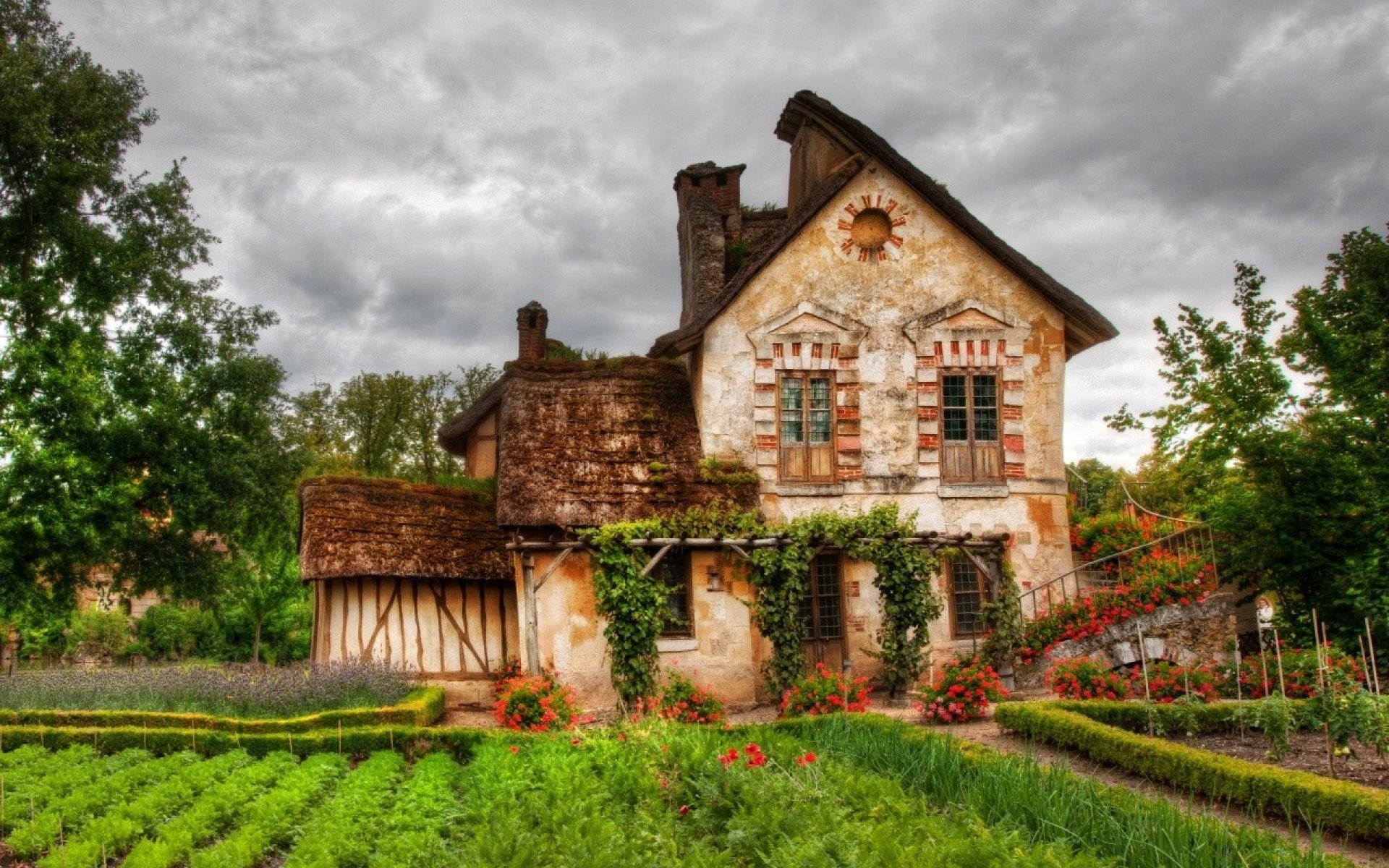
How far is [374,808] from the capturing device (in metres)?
8.59

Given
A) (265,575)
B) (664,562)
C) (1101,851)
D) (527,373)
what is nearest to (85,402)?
(527,373)

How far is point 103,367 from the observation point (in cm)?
2000

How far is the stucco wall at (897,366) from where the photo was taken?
1680cm

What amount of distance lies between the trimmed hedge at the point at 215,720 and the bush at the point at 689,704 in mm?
3199

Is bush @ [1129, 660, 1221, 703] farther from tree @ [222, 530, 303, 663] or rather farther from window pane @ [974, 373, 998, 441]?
tree @ [222, 530, 303, 663]

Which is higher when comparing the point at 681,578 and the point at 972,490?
the point at 972,490

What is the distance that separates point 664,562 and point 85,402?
11162mm

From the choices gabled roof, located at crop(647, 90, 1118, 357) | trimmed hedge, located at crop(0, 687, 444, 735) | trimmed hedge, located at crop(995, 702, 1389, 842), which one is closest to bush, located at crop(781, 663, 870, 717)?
trimmed hedge, located at crop(995, 702, 1389, 842)

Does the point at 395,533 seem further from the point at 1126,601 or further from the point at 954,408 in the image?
the point at 1126,601

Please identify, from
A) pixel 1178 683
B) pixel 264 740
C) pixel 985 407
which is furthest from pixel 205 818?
pixel 985 407

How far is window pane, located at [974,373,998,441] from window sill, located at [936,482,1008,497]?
0.83 m

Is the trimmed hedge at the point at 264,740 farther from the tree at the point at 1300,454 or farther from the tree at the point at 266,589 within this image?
the tree at the point at 266,589

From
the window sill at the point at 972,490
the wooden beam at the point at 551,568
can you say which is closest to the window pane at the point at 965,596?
the window sill at the point at 972,490

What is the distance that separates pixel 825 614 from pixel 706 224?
742 centimetres
